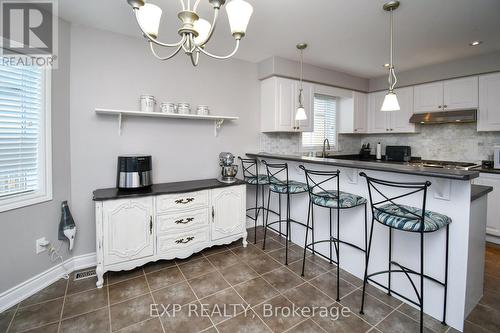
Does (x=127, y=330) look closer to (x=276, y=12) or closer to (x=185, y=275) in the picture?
(x=185, y=275)

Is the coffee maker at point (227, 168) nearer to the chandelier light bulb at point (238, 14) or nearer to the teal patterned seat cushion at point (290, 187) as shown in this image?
the teal patterned seat cushion at point (290, 187)

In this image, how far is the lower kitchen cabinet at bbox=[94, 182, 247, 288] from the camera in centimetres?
220

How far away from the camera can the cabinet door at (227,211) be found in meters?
2.79

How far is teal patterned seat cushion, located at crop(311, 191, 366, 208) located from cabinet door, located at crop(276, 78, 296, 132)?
1552 millimetres

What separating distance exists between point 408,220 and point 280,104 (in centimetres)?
236

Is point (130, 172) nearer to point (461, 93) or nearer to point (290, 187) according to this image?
point (290, 187)

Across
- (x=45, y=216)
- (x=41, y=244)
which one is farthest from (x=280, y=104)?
(x=41, y=244)

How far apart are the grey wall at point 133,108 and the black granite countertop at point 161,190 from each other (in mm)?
188

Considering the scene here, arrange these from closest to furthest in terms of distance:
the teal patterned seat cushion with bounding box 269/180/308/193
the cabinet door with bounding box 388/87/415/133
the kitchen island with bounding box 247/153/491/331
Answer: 1. the kitchen island with bounding box 247/153/491/331
2. the teal patterned seat cushion with bounding box 269/180/308/193
3. the cabinet door with bounding box 388/87/415/133

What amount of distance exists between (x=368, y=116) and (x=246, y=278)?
3.95 metres

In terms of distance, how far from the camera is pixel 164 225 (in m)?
2.46

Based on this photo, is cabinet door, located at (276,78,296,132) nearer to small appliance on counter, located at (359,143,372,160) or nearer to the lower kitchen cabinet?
the lower kitchen cabinet

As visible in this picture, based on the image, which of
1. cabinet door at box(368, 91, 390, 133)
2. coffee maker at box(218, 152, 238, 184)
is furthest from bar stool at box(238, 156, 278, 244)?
cabinet door at box(368, 91, 390, 133)

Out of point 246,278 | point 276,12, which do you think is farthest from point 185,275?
point 276,12
